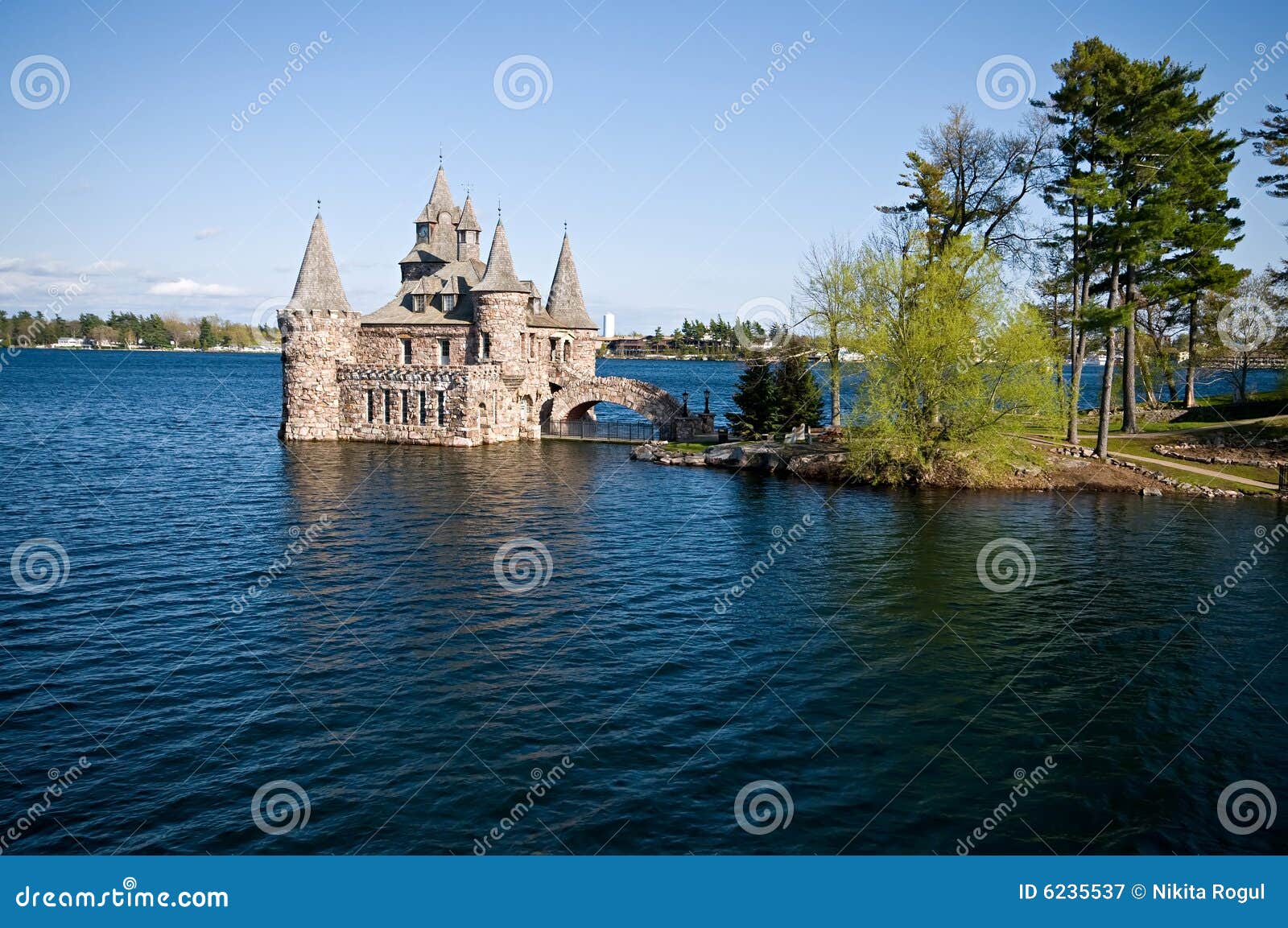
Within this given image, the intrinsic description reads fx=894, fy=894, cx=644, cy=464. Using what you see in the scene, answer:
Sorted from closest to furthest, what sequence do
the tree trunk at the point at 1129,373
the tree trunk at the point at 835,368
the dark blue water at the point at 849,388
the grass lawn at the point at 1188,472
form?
the grass lawn at the point at 1188,472 → the tree trunk at the point at 1129,373 → the tree trunk at the point at 835,368 → the dark blue water at the point at 849,388

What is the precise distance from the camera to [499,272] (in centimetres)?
6350

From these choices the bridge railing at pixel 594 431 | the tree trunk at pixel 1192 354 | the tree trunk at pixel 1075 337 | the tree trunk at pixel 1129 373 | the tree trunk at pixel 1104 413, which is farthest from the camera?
the bridge railing at pixel 594 431

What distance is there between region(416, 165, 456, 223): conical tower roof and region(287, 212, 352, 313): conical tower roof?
9.69 meters

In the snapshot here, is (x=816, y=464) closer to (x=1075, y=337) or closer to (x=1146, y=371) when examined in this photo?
(x=1075, y=337)

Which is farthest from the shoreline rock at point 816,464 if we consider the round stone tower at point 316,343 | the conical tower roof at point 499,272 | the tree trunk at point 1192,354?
the round stone tower at point 316,343

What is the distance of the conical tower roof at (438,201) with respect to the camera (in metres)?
70.8

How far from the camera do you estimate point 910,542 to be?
34.9m

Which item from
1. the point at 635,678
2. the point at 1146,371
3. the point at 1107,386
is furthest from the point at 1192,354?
the point at 635,678

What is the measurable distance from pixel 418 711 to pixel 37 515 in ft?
94.2

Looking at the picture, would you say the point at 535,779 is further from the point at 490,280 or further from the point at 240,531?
the point at 490,280

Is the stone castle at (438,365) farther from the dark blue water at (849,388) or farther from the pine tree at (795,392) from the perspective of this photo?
the pine tree at (795,392)

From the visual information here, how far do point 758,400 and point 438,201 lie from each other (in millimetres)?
31459

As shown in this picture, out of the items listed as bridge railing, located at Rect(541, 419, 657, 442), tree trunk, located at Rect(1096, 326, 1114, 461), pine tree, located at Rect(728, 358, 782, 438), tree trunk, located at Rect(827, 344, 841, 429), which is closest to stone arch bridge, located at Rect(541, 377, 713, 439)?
bridge railing, located at Rect(541, 419, 657, 442)

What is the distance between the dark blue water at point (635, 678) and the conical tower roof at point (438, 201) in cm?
3654
